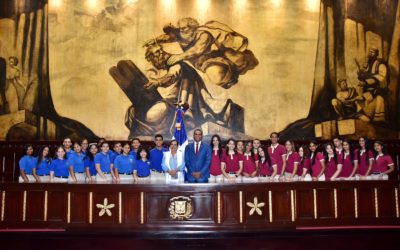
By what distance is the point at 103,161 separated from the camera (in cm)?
927

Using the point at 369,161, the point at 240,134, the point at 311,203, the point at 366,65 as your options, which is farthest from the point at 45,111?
the point at 366,65

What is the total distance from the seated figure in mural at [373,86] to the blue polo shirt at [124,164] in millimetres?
7676

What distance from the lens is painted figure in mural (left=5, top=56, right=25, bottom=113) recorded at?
40.6 ft

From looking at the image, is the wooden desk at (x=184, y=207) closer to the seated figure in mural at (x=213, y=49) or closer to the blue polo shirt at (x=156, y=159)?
the blue polo shirt at (x=156, y=159)

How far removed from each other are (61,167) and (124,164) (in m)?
1.45

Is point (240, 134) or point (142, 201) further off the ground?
point (240, 134)

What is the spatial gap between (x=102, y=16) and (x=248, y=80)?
17.2 ft

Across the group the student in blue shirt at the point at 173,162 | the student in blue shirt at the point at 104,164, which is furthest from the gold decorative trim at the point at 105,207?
the student in blue shirt at the point at 173,162

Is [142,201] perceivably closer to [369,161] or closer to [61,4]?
[369,161]

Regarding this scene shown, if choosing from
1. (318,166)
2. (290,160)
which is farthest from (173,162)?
(318,166)

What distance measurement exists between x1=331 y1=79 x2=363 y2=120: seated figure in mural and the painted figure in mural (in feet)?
33.2

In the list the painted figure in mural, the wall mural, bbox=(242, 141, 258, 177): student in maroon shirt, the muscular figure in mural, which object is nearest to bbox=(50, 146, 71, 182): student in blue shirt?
the wall mural

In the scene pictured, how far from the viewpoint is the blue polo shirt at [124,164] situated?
9.30 metres

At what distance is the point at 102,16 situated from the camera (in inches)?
499
